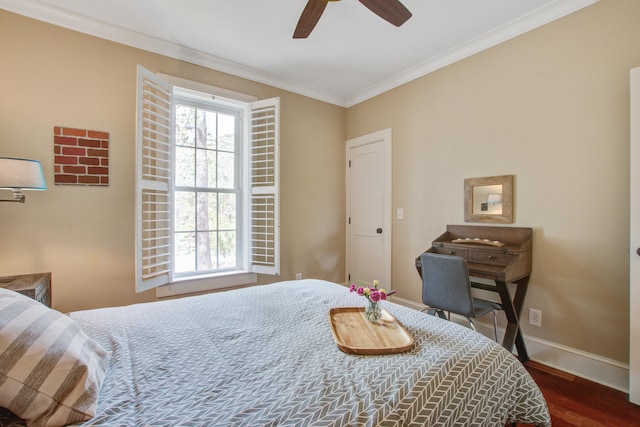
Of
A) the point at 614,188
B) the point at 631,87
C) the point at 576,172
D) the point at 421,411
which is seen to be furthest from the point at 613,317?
the point at 421,411

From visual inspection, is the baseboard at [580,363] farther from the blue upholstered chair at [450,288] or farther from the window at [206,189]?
the window at [206,189]

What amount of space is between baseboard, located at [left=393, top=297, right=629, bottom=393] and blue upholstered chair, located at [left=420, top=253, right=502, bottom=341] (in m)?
0.44

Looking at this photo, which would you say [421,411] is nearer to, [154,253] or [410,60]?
[154,253]

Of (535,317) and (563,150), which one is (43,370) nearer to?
(535,317)

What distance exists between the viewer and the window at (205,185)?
8.13 feet

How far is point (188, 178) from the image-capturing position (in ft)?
9.34

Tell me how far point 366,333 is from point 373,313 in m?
0.16

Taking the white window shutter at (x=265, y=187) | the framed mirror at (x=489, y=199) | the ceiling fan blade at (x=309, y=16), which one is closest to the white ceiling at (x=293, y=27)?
the ceiling fan blade at (x=309, y=16)

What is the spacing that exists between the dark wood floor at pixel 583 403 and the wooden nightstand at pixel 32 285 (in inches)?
121

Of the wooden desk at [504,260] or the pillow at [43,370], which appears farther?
the wooden desk at [504,260]

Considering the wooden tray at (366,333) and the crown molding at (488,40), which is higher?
the crown molding at (488,40)

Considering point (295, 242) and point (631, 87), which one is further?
point (295, 242)

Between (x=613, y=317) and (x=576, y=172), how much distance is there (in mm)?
1010

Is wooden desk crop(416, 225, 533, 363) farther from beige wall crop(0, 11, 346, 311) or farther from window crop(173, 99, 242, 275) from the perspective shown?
beige wall crop(0, 11, 346, 311)
